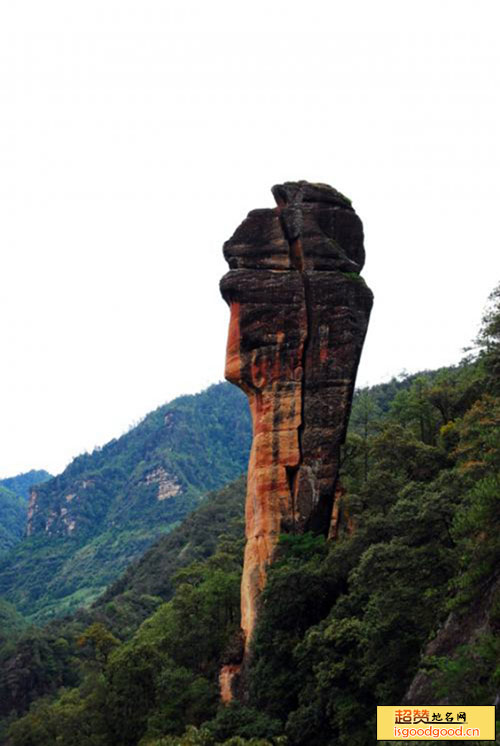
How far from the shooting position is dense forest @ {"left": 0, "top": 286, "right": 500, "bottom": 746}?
15.6 m

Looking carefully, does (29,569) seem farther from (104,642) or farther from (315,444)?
(315,444)

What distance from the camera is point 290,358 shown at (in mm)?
30172

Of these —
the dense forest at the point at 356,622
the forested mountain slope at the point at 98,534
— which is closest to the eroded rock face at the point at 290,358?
the dense forest at the point at 356,622

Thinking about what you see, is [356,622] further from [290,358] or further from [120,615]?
[120,615]

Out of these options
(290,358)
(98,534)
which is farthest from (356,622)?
(98,534)

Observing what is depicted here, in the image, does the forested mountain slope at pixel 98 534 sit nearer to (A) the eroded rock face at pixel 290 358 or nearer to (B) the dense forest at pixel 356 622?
(B) the dense forest at pixel 356 622

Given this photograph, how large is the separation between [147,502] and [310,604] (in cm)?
15997

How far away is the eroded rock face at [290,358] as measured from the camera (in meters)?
29.4

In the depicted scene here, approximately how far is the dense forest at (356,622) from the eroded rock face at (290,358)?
141 centimetres

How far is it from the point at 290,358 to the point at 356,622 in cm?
1223

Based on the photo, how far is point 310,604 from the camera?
25.4m

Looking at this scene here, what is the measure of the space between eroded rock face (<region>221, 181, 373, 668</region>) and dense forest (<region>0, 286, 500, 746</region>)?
1.41 meters

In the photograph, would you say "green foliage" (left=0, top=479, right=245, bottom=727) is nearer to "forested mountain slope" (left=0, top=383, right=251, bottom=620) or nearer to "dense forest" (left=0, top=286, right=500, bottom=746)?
"dense forest" (left=0, top=286, right=500, bottom=746)

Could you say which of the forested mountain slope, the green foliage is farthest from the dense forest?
the forested mountain slope
